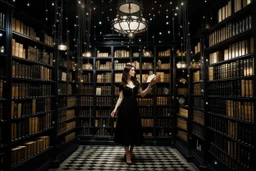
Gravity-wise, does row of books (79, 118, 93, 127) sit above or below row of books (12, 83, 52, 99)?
below

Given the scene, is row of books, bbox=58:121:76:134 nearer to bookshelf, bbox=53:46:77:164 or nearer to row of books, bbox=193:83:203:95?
bookshelf, bbox=53:46:77:164

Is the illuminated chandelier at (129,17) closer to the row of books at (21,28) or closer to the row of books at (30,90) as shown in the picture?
the row of books at (21,28)

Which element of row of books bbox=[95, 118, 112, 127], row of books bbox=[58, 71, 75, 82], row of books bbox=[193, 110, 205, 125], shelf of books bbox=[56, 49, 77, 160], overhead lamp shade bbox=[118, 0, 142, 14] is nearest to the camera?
overhead lamp shade bbox=[118, 0, 142, 14]

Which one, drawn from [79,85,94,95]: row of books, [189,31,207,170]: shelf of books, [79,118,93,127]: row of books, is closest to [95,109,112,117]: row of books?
[79,118,93,127]: row of books

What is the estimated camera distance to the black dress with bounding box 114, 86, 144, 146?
3963 millimetres

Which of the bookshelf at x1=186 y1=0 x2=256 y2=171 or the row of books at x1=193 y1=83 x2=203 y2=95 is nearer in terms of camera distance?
the bookshelf at x1=186 y1=0 x2=256 y2=171

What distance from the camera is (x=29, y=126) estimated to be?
11.5 feet

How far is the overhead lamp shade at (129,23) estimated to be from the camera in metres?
2.59

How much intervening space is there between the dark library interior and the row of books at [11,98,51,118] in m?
0.02

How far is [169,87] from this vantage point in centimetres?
583

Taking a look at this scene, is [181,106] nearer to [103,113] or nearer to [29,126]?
[103,113]

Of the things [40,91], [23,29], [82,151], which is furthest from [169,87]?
[23,29]

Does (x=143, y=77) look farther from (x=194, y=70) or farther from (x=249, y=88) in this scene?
(x=249, y=88)

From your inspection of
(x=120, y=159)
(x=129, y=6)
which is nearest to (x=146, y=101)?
(x=120, y=159)
